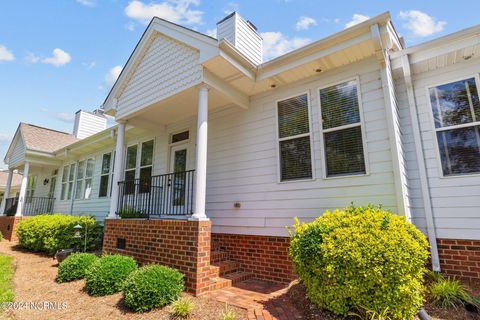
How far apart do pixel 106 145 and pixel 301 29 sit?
897 centimetres

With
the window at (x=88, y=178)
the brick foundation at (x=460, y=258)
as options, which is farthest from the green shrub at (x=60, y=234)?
the brick foundation at (x=460, y=258)

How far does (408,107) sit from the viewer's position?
15.6 feet

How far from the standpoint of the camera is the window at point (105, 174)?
34.4ft

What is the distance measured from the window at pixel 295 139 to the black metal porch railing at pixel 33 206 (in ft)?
45.4

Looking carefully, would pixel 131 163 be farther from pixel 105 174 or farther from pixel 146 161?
pixel 105 174

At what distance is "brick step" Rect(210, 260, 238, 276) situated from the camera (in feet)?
16.2

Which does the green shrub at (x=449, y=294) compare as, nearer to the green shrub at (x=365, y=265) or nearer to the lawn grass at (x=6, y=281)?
the green shrub at (x=365, y=265)

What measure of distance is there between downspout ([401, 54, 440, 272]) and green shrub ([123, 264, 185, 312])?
405 centimetres

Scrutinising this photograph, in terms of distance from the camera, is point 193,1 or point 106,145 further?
point 106,145

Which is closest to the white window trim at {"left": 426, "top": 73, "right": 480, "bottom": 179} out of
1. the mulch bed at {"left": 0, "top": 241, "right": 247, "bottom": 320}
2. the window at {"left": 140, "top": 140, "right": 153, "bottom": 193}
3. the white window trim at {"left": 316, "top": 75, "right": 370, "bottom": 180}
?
the white window trim at {"left": 316, "top": 75, "right": 370, "bottom": 180}

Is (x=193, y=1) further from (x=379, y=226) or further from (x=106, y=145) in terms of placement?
(x=106, y=145)

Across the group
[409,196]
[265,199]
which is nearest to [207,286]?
[265,199]

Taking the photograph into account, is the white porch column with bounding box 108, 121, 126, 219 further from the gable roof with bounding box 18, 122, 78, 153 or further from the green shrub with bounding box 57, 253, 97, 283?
the gable roof with bounding box 18, 122, 78, 153

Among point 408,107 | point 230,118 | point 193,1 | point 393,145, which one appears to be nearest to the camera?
point 393,145
